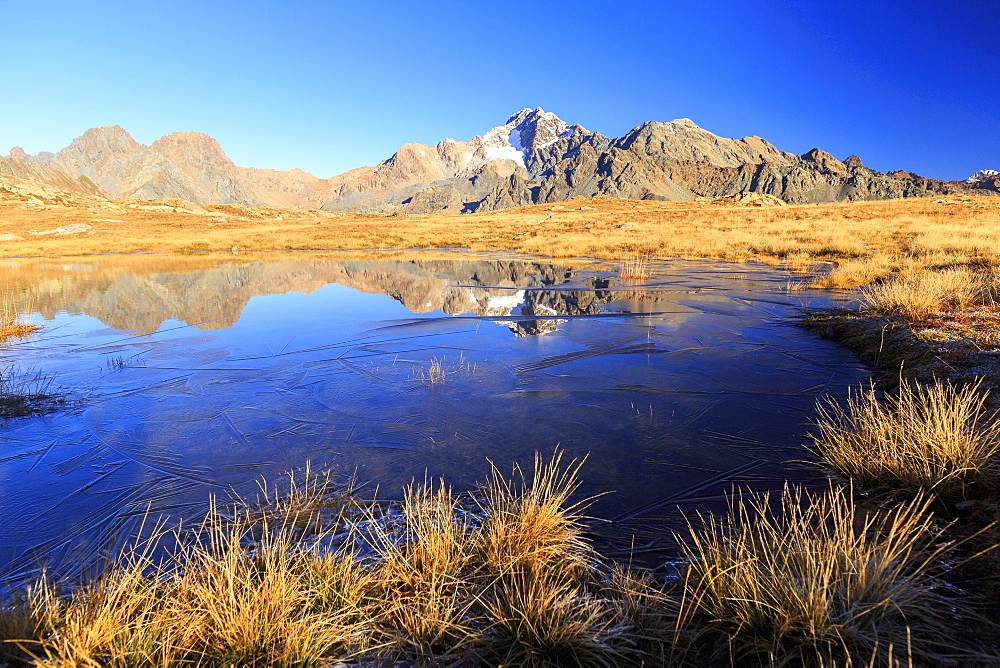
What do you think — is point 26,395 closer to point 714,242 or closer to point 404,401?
point 404,401

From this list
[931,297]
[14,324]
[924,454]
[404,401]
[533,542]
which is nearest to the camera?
[533,542]

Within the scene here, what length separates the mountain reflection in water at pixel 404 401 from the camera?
4.27 m

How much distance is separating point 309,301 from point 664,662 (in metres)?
14.6

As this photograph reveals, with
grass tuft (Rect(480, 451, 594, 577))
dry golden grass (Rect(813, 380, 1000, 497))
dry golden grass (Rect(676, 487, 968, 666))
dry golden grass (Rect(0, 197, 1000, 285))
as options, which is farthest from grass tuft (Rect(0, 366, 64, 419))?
dry golden grass (Rect(0, 197, 1000, 285))

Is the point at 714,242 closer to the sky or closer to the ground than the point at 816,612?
closer to the sky

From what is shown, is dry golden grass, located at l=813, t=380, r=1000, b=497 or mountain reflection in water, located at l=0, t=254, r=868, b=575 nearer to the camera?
dry golden grass, located at l=813, t=380, r=1000, b=497

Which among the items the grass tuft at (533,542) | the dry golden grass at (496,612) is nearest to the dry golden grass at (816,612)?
the dry golden grass at (496,612)

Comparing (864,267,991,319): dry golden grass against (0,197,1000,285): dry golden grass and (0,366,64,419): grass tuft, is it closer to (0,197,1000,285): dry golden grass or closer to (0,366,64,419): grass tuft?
(0,197,1000,285): dry golden grass

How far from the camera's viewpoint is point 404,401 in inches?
254

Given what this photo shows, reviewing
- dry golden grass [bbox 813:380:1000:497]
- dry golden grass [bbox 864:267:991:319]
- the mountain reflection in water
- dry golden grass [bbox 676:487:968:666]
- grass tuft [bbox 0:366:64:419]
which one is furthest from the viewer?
dry golden grass [bbox 864:267:991:319]

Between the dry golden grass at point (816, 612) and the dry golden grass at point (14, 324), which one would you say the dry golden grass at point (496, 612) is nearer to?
the dry golden grass at point (816, 612)

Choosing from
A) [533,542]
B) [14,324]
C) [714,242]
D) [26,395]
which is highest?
[714,242]

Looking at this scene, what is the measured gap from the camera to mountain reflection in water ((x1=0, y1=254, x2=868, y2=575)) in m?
4.27

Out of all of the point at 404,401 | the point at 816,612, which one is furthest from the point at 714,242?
the point at 816,612
